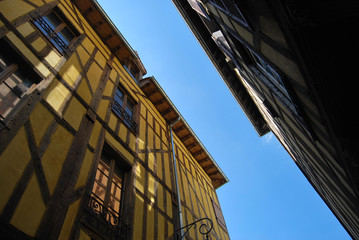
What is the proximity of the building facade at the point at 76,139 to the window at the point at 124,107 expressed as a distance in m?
0.05

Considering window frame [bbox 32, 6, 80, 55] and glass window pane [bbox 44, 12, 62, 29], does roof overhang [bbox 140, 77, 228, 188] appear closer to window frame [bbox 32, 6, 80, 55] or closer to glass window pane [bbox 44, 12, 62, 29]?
window frame [bbox 32, 6, 80, 55]

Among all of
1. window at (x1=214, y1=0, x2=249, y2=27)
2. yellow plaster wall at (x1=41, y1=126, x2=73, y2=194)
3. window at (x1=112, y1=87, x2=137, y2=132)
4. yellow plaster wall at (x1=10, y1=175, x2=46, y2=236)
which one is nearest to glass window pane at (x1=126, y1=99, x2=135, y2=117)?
window at (x1=112, y1=87, x2=137, y2=132)

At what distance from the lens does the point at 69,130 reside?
4867 mm

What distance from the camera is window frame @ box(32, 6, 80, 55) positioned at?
5726mm

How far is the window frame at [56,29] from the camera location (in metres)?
5.73

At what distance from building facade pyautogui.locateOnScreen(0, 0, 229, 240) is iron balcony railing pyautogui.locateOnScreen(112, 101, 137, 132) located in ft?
0.14

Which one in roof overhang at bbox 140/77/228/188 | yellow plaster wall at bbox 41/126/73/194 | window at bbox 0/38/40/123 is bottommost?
yellow plaster wall at bbox 41/126/73/194

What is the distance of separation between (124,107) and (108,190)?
3572 millimetres

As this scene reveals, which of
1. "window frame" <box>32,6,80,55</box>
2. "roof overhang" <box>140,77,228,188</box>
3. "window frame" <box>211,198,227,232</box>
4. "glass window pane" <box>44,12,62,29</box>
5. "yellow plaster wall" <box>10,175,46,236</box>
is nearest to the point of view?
"yellow plaster wall" <box>10,175,46,236</box>

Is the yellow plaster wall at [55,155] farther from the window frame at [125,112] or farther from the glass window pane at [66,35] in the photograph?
the glass window pane at [66,35]

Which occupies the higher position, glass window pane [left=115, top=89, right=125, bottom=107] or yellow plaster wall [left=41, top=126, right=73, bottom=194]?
glass window pane [left=115, top=89, right=125, bottom=107]

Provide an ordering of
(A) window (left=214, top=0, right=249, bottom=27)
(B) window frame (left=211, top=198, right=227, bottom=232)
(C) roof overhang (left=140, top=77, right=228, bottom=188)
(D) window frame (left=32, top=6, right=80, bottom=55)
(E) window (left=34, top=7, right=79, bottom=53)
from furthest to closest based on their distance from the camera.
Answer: (B) window frame (left=211, top=198, right=227, bottom=232) < (C) roof overhang (left=140, top=77, right=228, bottom=188) < (E) window (left=34, top=7, right=79, bottom=53) < (D) window frame (left=32, top=6, right=80, bottom=55) < (A) window (left=214, top=0, right=249, bottom=27)

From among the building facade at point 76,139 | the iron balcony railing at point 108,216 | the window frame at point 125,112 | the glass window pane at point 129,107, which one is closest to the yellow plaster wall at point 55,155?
the building facade at point 76,139

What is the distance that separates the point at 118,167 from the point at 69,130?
1845mm
